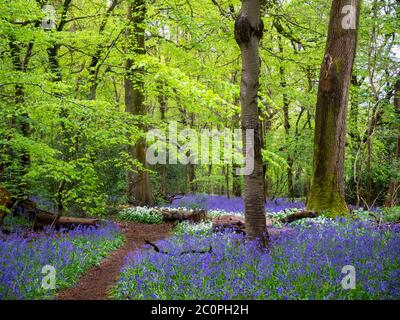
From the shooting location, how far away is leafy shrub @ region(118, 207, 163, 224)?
1426 centimetres

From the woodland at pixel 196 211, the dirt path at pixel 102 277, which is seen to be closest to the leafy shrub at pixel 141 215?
the woodland at pixel 196 211

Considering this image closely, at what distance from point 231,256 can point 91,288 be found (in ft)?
8.45

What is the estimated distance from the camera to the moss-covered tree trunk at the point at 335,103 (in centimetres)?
980

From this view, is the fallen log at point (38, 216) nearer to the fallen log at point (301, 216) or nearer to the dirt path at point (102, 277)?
the dirt path at point (102, 277)

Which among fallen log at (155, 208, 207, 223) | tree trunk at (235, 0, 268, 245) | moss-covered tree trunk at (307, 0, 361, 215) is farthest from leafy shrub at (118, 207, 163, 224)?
tree trunk at (235, 0, 268, 245)

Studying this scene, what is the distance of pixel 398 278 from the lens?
14.5 ft

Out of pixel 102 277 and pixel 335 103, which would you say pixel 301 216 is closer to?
pixel 335 103

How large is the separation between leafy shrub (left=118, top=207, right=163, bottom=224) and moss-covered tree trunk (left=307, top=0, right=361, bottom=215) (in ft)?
21.8

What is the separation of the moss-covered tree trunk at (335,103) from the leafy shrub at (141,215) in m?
6.64

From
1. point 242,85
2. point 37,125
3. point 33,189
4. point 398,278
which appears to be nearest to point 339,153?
point 242,85

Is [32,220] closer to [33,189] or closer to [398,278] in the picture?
[33,189]

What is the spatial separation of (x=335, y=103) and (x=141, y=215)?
863 cm

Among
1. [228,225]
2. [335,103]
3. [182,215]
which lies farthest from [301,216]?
[182,215]

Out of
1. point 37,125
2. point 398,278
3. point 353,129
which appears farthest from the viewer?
point 353,129
